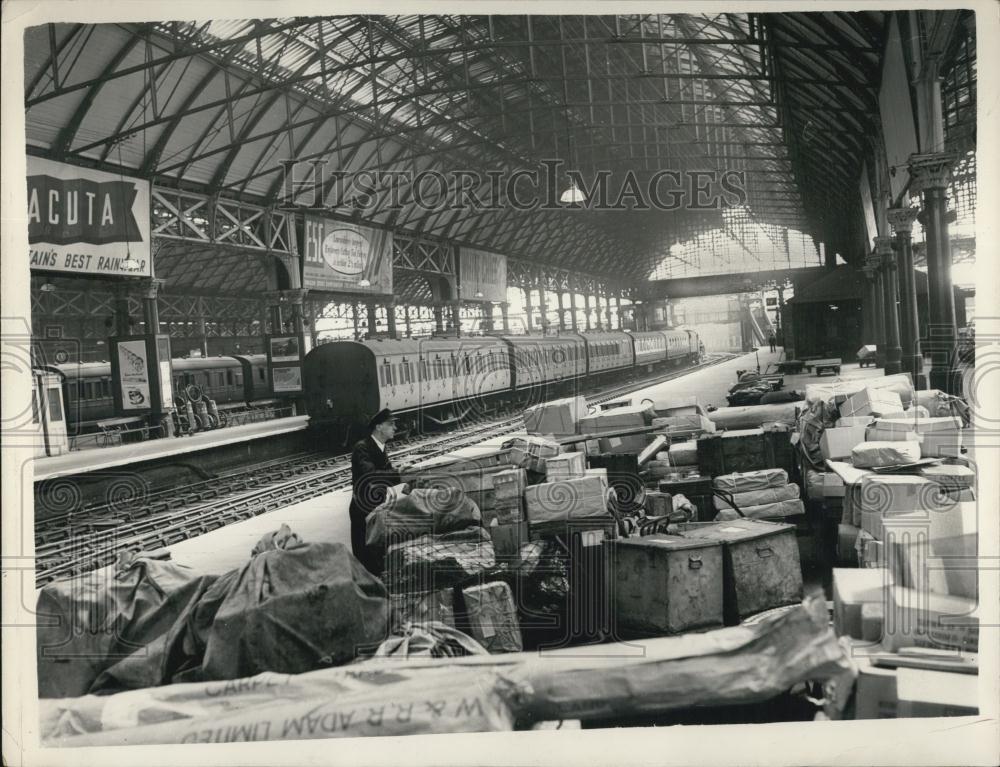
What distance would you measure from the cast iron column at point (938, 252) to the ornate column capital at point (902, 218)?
14.6 ft

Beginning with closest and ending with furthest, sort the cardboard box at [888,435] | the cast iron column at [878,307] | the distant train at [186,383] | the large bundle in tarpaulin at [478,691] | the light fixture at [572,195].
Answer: the large bundle in tarpaulin at [478,691] → the cardboard box at [888,435] → the light fixture at [572,195] → the cast iron column at [878,307] → the distant train at [186,383]

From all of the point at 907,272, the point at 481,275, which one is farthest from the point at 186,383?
the point at 907,272

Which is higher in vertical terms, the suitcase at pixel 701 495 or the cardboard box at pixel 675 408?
the cardboard box at pixel 675 408

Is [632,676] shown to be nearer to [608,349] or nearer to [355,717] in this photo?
[355,717]

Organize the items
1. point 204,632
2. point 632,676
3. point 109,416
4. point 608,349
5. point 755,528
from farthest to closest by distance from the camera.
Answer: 1. point 608,349
2. point 109,416
3. point 755,528
4. point 204,632
5. point 632,676

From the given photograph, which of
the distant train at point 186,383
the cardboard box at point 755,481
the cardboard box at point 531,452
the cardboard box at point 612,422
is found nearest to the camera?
the cardboard box at point 531,452

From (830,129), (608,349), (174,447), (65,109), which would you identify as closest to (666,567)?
(174,447)

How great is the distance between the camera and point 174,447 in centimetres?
1499

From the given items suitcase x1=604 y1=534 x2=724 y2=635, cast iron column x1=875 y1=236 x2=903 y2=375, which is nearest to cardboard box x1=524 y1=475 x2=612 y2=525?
suitcase x1=604 y1=534 x2=724 y2=635

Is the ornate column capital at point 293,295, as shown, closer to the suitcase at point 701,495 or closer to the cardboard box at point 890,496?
the suitcase at point 701,495

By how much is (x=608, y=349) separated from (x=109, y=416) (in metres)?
18.0

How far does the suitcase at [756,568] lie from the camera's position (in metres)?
5.11

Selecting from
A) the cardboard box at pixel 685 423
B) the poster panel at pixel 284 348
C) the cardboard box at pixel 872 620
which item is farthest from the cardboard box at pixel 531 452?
the poster panel at pixel 284 348

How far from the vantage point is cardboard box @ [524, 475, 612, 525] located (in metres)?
6.04
